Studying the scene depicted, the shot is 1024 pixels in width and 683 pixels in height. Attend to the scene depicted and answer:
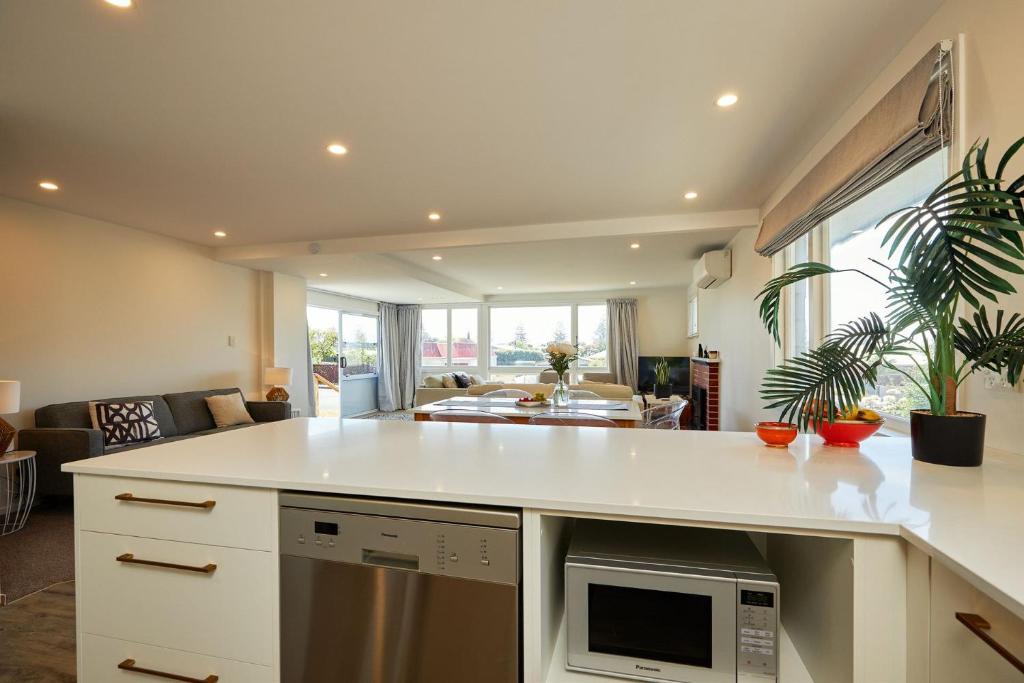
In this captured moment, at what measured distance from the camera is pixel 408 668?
39.4 inches

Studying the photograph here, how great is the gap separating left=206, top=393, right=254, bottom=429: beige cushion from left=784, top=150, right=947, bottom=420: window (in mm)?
5126

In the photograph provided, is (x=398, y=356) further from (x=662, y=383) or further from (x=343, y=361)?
(x=662, y=383)

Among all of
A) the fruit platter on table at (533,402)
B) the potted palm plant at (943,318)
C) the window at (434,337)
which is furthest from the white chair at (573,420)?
the window at (434,337)

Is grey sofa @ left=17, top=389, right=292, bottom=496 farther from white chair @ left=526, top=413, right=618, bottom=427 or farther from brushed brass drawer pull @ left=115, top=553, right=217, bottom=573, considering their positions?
white chair @ left=526, top=413, right=618, bottom=427

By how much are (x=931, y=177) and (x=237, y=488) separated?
2612mm

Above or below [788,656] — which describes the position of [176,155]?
above

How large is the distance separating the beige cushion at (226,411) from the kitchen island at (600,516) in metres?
3.75

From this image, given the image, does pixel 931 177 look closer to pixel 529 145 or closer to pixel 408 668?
pixel 529 145

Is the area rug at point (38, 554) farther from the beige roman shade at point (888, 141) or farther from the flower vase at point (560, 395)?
the beige roman shade at point (888, 141)

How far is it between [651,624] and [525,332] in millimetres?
8434

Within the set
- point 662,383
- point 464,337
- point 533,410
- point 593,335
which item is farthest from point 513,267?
point 464,337

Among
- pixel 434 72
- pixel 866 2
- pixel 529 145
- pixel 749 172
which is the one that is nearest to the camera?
pixel 866 2

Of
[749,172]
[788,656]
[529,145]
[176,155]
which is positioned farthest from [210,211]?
[788,656]

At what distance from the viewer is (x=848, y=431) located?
1.38m
